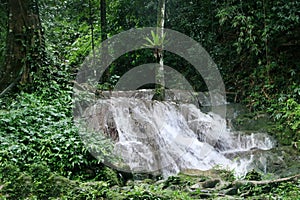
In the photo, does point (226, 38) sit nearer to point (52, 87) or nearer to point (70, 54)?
point (70, 54)

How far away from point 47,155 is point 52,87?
2745 millimetres

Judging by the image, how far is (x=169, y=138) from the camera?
7465 mm

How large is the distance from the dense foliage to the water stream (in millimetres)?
522

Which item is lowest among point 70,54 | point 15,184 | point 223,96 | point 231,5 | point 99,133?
point 15,184

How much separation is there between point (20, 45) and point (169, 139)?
3859mm

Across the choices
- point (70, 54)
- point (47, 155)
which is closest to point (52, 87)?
point (47, 155)

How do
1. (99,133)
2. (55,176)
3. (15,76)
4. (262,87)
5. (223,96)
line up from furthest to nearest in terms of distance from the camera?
(223,96), (262,87), (15,76), (99,133), (55,176)

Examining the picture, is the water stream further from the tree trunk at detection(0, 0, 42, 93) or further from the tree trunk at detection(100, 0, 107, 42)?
the tree trunk at detection(100, 0, 107, 42)

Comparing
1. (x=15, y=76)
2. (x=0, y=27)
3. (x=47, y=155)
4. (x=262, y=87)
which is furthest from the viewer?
(x=262, y=87)

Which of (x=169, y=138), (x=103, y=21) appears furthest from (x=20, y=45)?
(x=103, y=21)

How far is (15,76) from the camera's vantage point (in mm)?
7340

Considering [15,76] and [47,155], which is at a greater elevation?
[15,76]

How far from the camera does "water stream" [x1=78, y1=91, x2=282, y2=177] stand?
6160 mm

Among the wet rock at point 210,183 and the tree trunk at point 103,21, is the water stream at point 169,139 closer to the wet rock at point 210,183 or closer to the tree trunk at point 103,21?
the wet rock at point 210,183
